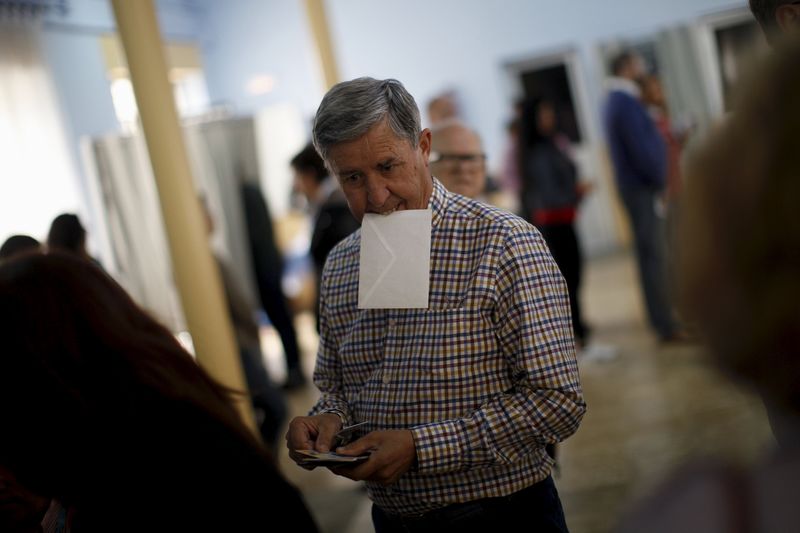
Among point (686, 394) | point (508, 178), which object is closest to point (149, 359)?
point (686, 394)

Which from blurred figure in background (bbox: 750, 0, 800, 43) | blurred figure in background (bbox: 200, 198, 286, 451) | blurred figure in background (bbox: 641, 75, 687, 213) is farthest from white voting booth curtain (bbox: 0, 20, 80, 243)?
blurred figure in background (bbox: 750, 0, 800, 43)

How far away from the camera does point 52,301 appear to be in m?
1.33

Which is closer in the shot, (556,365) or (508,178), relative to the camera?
(556,365)

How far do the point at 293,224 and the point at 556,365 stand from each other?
846 centimetres

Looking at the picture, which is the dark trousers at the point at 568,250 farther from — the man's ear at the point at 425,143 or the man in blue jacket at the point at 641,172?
the man's ear at the point at 425,143

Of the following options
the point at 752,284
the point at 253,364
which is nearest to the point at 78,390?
the point at 752,284

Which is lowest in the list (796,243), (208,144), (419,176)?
(796,243)

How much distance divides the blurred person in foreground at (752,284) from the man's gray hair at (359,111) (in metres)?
0.87

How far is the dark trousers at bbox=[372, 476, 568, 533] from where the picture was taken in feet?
5.13

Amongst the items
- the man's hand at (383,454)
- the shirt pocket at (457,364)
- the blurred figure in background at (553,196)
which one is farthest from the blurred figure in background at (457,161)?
the blurred figure in background at (553,196)

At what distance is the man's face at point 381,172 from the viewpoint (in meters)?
1.56

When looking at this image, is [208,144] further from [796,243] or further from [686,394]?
[796,243]

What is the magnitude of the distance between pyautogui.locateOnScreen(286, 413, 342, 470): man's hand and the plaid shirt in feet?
0.21

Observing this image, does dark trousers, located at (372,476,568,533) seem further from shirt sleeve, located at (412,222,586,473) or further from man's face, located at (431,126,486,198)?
man's face, located at (431,126,486,198)
